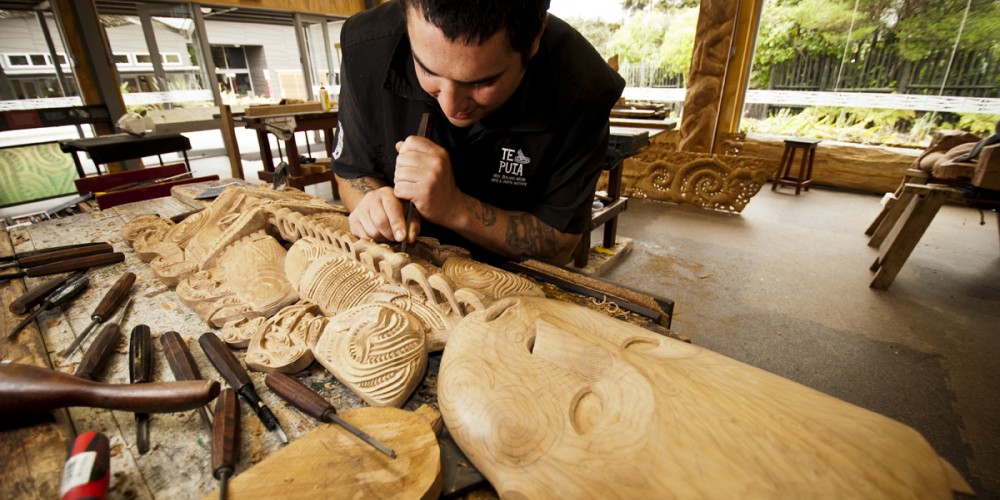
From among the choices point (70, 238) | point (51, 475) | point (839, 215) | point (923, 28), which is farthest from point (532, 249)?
point (923, 28)

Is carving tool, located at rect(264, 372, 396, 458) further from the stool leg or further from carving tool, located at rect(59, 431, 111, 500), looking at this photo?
the stool leg

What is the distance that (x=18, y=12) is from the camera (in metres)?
5.67

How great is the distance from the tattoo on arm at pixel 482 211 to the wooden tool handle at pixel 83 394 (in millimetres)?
1018

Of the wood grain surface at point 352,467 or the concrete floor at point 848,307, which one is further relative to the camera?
the concrete floor at point 848,307

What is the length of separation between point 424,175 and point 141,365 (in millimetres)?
1025

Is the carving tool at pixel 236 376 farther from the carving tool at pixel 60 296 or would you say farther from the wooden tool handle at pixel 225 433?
the carving tool at pixel 60 296

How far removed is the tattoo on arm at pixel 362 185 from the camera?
6.56ft

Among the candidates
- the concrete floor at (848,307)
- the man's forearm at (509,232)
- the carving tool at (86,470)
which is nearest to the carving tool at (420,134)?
the man's forearm at (509,232)

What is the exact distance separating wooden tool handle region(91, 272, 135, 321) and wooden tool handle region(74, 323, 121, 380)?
0.33ft

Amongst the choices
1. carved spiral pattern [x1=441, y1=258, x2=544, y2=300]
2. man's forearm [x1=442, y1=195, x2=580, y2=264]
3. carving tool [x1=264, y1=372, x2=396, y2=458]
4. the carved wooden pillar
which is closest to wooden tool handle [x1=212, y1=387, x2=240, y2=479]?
carving tool [x1=264, y1=372, x2=396, y2=458]

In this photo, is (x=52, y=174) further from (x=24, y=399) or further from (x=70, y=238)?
(x=24, y=399)

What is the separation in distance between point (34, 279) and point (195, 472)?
1661 millimetres

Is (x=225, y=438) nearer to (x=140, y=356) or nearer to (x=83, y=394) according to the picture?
(x=83, y=394)

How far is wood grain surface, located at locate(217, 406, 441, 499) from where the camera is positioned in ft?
2.82
